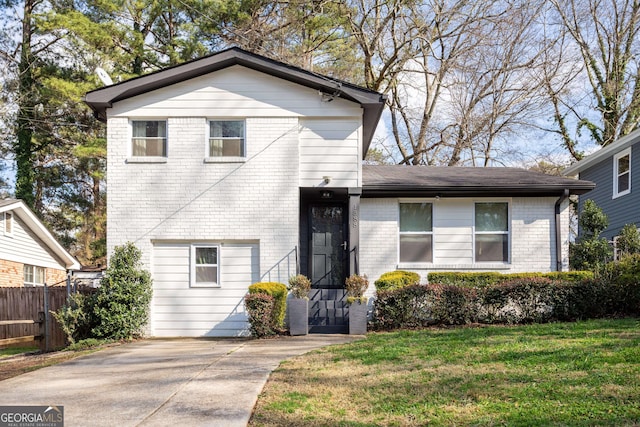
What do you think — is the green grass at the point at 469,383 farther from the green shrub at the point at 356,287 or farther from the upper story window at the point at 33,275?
the upper story window at the point at 33,275

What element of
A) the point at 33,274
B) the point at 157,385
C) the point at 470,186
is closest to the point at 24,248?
the point at 33,274

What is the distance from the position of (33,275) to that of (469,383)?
2036 cm

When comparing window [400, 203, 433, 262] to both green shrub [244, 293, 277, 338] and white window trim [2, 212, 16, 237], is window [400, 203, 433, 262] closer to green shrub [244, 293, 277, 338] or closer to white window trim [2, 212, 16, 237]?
green shrub [244, 293, 277, 338]

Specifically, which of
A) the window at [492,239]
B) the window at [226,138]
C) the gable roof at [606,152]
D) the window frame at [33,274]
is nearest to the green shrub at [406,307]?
the window at [492,239]

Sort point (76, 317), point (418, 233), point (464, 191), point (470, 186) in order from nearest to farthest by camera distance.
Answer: point (76, 317) < point (470, 186) < point (464, 191) < point (418, 233)

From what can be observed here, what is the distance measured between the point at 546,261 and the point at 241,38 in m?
16.2

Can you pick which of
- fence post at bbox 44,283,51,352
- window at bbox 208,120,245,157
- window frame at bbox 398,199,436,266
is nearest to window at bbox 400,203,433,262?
window frame at bbox 398,199,436,266

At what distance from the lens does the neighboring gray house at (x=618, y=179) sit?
18.1 meters

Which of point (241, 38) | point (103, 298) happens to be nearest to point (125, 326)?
point (103, 298)

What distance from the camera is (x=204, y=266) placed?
13.5 metres

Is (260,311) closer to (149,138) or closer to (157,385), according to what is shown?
(157,385)

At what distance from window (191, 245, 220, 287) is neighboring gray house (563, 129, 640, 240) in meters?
Answer: 12.8

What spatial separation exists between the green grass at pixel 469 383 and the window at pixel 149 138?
6.86 meters

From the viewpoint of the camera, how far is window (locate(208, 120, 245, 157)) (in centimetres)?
1373
